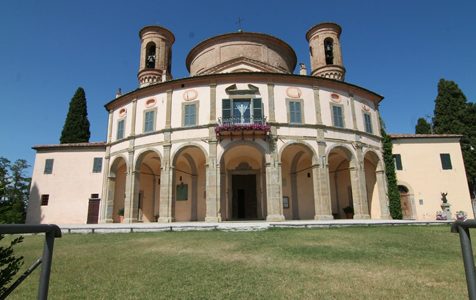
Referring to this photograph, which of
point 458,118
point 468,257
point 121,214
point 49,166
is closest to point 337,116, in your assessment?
point 121,214

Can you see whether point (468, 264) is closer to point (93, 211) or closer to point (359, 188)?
point (359, 188)

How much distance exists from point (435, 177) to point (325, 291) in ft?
78.8

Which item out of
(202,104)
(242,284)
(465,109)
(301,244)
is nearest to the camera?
(242,284)

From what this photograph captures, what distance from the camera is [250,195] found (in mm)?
23984

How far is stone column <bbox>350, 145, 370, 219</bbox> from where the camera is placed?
69.1 feet

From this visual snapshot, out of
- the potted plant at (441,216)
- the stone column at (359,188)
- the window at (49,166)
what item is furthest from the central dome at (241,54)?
the potted plant at (441,216)

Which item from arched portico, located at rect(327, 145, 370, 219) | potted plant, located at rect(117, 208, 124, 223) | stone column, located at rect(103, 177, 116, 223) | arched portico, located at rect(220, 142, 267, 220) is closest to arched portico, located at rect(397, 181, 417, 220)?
arched portico, located at rect(327, 145, 370, 219)

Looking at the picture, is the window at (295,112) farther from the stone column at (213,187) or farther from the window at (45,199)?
the window at (45,199)

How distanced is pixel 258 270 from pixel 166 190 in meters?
15.1

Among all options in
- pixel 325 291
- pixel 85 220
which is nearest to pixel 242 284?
pixel 325 291

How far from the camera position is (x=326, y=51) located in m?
28.2

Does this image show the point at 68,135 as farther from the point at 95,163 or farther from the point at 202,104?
the point at 202,104

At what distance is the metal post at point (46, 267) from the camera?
2256 millimetres

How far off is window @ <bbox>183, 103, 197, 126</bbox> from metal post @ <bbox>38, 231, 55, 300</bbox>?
1907 centimetres
